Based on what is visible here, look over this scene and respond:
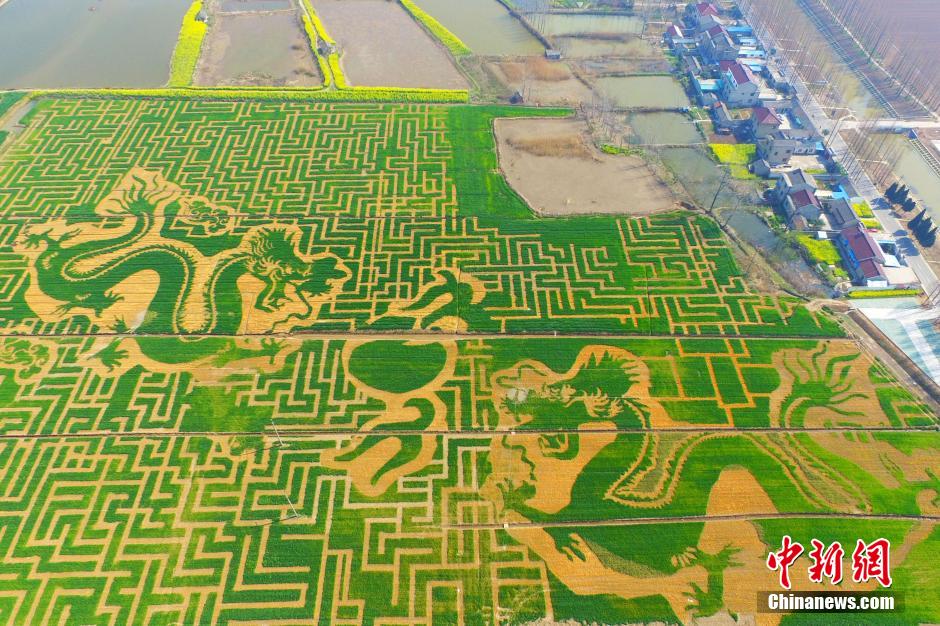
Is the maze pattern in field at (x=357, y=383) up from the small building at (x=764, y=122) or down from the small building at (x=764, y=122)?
down

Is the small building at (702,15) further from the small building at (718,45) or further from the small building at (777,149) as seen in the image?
the small building at (777,149)

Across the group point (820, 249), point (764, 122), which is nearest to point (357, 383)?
point (820, 249)

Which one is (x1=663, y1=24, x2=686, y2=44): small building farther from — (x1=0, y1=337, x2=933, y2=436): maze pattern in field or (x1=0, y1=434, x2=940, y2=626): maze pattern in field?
(x1=0, y1=434, x2=940, y2=626): maze pattern in field

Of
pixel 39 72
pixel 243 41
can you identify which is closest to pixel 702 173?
pixel 243 41

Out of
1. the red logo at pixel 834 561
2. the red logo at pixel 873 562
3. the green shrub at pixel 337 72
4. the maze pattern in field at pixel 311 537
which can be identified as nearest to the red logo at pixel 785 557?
the red logo at pixel 834 561

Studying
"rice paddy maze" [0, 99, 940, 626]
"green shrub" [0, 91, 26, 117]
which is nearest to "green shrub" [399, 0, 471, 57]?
"rice paddy maze" [0, 99, 940, 626]

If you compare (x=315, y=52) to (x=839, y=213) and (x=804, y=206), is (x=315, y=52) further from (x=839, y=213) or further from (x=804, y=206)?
(x=839, y=213)
